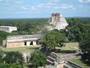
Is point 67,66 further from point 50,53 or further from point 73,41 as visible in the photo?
point 73,41

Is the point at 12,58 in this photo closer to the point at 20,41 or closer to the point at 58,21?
Result: the point at 20,41

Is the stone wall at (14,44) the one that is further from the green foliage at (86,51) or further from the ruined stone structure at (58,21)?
the ruined stone structure at (58,21)

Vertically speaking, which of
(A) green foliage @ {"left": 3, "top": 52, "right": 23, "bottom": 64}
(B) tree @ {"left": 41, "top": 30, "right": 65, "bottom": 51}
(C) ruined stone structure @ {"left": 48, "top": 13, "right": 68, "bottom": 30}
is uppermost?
(C) ruined stone structure @ {"left": 48, "top": 13, "right": 68, "bottom": 30}

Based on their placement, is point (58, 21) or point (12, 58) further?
point (58, 21)

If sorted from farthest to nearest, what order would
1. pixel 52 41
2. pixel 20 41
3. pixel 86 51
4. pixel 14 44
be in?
1. pixel 20 41
2. pixel 14 44
3. pixel 52 41
4. pixel 86 51

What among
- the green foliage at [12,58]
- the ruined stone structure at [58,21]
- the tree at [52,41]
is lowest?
the green foliage at [12,58]

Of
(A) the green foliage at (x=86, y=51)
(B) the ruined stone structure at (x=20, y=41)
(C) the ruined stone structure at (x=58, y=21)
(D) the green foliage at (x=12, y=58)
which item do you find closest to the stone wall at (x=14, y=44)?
(B) the ruined stone structure at (x=20, y=41)

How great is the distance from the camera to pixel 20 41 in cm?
4238

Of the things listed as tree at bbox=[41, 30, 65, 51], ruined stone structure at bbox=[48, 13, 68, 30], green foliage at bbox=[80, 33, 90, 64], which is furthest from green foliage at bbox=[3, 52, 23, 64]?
ruined stone structure at bbox=[48, 13, 68, 30]

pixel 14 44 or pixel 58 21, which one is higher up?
pixel 58 21

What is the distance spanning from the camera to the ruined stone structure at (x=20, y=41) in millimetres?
41153

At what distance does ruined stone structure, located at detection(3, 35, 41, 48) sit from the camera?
1620 inches

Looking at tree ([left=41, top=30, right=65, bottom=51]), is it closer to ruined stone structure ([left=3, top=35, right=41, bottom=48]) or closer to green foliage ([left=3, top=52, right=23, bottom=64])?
green foliage ([left=3, top=52, right=23, bottom=64])

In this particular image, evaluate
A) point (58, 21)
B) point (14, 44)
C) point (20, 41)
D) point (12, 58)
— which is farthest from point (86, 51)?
point (58, 21)
